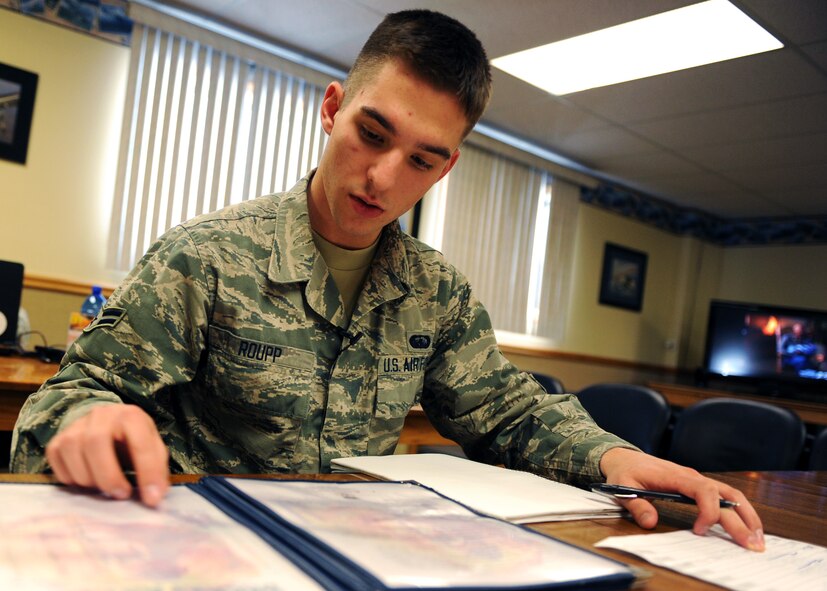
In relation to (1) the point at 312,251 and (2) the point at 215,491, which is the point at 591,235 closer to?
(1) the point at 312,251

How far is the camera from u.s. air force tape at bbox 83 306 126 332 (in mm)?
842

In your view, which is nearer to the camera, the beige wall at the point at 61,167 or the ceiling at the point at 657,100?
the ceiling at the point at 657,100

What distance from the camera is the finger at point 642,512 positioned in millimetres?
762

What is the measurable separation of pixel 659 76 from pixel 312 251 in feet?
9.90

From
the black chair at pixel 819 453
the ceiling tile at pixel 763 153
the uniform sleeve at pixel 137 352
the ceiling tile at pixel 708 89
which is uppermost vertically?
the ceiling tile at pixel 708 89

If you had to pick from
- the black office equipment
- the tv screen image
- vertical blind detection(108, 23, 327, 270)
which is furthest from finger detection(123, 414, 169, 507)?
the tv screen image

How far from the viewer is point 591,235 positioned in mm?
5699

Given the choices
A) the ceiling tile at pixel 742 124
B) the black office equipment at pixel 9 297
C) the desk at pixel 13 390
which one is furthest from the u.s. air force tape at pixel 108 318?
the ceiling tile at pixel 742 124

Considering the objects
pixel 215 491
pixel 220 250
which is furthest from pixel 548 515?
pixel 220 250

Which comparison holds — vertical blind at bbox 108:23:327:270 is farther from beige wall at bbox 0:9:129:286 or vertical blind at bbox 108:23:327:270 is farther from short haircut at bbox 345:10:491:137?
short haircut at bbox 345:10:491:137

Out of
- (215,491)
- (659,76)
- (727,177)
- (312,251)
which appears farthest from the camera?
(727,177)

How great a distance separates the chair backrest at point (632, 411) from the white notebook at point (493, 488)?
6.62 feet

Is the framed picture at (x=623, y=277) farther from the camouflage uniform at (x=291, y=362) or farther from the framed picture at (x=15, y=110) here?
the camouflage uniform at (x=291, y=362)

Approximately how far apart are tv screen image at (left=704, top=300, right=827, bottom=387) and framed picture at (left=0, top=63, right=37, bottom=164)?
507 centimetres
